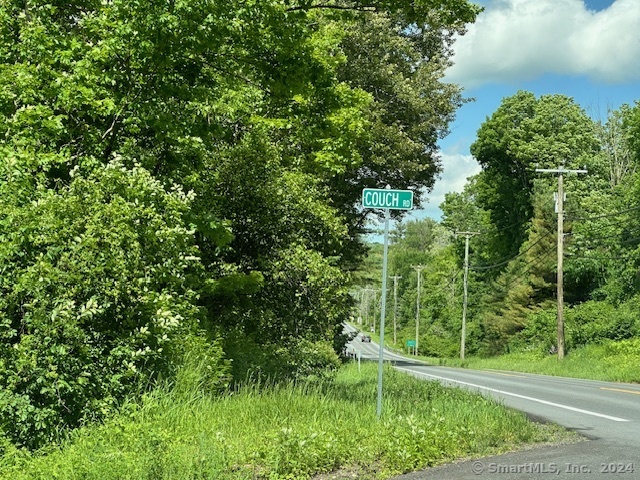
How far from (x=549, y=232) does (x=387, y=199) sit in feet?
153

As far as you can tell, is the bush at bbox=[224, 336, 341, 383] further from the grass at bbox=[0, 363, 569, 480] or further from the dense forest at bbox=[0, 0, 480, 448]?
the grass at bbox=[0, 363, 569, 480]

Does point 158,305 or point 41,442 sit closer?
point 41,442

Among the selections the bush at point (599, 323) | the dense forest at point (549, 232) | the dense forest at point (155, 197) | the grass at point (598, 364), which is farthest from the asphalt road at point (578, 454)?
the bush at point (599, 323)

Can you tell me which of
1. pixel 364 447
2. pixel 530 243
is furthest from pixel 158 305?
pixel 530 243

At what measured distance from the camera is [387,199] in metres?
8.89

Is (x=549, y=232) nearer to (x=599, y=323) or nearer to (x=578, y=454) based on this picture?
(x=599, y=323)

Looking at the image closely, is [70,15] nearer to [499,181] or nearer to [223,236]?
[223,236]

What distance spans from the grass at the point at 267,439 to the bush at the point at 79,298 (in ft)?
1.44

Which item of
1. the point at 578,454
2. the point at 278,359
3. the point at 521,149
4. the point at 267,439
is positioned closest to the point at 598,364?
the point at 278,359

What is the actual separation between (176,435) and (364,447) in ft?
5.97

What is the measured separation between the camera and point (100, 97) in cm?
1012

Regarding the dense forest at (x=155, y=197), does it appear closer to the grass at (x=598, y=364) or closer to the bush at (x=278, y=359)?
the bush at (x=278, y=359)

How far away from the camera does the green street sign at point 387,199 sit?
347 inches

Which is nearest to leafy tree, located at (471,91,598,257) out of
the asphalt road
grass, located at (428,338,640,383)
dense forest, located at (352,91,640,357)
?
dense forest, located at (352,91,640,357)
